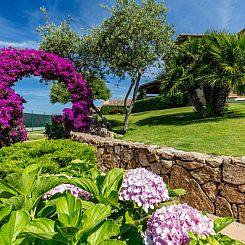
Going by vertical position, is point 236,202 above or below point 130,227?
below

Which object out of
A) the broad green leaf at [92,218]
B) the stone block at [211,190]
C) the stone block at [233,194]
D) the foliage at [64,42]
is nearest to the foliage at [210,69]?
the foliage at [64,42]

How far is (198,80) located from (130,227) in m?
10.5

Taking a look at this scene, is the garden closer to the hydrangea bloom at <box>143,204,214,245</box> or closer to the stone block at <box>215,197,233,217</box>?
the hydrangea bloom at <box>143,204,214,245</box>

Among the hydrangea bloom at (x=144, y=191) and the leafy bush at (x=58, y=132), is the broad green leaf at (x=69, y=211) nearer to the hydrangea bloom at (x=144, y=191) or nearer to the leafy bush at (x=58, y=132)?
the hydrangea bloom at (x=144, y=191)

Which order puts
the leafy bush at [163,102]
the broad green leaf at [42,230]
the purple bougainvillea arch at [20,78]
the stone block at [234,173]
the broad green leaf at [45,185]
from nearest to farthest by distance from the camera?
the broad green leaf at [42,230], the broad green leaf at [45,185], the stone block at [234,173], the purple bougainvillea arch at [20,78], the leafy bush at [163,102]

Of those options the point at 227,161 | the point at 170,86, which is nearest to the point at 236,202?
the point at 227,161

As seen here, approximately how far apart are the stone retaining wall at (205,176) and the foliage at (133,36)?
6.81m

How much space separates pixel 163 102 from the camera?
21047mm

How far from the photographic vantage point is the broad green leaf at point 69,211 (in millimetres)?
1099

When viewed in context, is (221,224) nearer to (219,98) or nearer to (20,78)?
(20,78)

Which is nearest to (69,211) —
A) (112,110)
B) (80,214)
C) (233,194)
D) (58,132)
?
(80,214)

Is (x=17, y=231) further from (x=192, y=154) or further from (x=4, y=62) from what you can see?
(x=4, y=62)

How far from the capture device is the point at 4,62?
847cm

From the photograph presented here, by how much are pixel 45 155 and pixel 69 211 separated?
4.38 m
